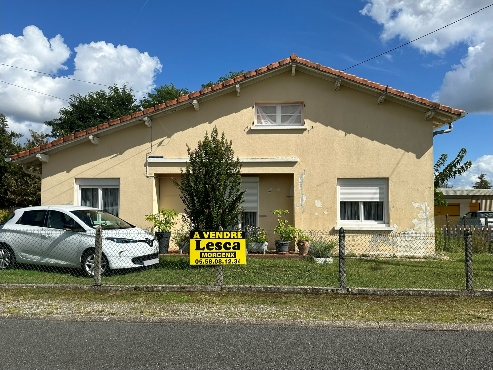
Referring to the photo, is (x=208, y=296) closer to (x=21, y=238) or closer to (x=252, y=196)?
(x=21, y=238)

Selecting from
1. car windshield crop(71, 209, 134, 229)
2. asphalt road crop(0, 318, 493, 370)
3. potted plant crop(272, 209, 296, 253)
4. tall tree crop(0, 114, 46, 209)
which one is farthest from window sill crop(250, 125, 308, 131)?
tall tree crop(0, 114, 46, 209)

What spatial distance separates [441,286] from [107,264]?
20.9ft

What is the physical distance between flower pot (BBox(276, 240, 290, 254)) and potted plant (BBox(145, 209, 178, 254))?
3.00 meters

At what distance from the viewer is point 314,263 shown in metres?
10.7

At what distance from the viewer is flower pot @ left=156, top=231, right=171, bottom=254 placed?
12.2m

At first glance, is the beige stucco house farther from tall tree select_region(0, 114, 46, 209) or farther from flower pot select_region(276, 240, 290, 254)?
tall tree select_region(0, 114, 46, 209)

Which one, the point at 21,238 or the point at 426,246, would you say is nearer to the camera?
the point at 21,238

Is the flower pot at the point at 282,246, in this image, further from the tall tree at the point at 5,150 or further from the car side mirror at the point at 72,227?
the tall tree at the point at 5,150

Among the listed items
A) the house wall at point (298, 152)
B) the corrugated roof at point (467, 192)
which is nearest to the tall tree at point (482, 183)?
the corrugated roof at point (467, 192)

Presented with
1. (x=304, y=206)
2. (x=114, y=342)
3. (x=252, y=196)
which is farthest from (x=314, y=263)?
(x=114, y=342)

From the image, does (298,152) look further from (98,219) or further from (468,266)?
(468,266)

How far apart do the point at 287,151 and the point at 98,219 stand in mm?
5631

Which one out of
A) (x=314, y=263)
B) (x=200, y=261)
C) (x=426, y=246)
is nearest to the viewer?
(x=200, y=261)

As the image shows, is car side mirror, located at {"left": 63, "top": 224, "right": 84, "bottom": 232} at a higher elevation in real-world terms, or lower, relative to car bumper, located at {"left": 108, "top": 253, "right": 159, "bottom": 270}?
higher
